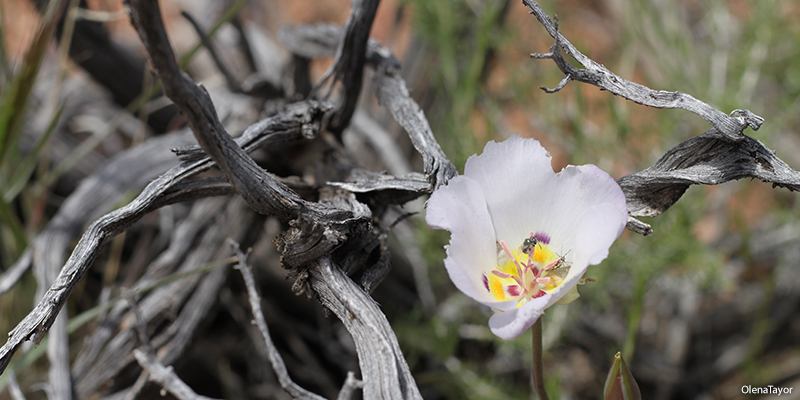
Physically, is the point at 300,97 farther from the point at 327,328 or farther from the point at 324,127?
the point at 327,328

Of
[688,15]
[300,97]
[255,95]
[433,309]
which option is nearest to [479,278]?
[300,97]

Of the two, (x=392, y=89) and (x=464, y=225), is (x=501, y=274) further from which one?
(x=392, y=89)

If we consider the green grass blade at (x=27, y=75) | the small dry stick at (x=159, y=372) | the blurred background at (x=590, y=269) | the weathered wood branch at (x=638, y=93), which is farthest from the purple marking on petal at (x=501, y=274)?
the green grass blade at (x=27, y=75)

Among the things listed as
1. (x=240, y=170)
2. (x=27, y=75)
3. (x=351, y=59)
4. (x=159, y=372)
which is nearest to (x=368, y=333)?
(x=240, y=170)

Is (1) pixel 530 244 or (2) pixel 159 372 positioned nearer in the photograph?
(1) pixel 530 244

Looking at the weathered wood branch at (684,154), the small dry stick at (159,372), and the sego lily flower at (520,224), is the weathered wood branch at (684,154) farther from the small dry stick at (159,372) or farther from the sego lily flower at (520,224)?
the small dry stick at (159,372)

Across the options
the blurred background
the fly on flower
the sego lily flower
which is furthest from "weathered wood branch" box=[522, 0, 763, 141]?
the blurred background

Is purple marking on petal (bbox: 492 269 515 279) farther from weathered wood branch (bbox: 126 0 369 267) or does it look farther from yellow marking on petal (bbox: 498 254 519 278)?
weathered wood branch (bbox: 126 0 369 267)

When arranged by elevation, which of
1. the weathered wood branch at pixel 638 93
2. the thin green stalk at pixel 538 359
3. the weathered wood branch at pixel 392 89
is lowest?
the thin green stalk at pixel 538 359

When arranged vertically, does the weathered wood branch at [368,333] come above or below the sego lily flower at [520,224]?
below
